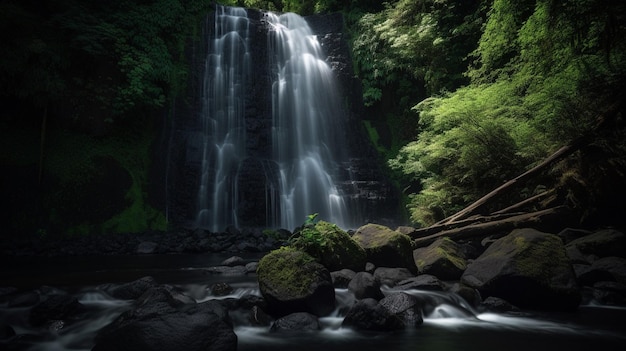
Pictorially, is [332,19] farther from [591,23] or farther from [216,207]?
[591,23]

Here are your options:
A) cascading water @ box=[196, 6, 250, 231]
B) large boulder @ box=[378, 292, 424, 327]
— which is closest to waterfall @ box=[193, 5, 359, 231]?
cascading water @ box=[196, 6, 250, 231]

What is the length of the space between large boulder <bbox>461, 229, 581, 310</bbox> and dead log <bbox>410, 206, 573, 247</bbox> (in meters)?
2.00

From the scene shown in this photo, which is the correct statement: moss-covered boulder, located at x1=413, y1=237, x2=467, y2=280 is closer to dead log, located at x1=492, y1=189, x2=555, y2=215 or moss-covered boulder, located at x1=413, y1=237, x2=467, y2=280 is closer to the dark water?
the dark water

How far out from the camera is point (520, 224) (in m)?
7.29

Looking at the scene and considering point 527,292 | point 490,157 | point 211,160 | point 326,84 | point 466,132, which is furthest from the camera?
point 326,84

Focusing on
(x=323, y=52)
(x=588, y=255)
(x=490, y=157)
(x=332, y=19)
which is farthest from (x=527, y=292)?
(x=332, y=19)

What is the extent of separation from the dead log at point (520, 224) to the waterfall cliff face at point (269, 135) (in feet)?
32.1

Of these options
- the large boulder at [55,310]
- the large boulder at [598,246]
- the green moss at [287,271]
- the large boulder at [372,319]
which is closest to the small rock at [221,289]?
the green moss at [287,271]

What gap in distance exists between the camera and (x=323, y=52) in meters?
22.2

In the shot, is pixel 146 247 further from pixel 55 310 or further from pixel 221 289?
pixel 55 310

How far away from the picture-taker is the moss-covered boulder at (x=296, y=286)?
4543 millimetres

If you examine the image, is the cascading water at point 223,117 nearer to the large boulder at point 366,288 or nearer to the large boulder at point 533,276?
the large boulder at point 366,288

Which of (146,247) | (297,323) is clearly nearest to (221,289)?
(297,323)

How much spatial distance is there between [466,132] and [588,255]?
14.5 feet
